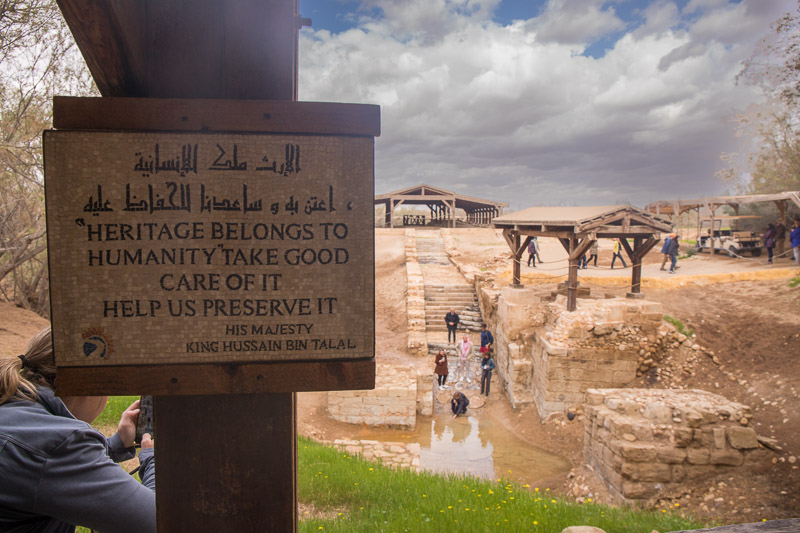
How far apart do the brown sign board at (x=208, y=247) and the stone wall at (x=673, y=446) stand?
7228mm

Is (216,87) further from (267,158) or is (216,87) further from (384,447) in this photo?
(384,447)

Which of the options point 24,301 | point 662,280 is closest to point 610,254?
point 662,280

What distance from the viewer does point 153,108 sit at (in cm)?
129

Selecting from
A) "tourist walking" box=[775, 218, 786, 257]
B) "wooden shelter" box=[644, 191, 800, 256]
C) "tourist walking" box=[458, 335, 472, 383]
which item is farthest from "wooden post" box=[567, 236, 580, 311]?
"tourist walking" box=[775, 218, 786, 257]

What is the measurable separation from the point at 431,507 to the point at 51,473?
10.9 feet

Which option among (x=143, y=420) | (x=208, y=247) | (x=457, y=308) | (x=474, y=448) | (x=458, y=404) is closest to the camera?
(x=208, y=247)

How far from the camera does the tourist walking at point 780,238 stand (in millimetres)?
17406

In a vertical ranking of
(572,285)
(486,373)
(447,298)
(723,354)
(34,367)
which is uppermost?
(34,367)

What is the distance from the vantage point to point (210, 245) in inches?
52.4

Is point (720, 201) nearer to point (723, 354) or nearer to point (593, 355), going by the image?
point (723, 354)

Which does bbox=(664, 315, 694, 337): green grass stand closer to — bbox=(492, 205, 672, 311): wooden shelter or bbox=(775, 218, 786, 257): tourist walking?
bbox=(492, 205, 672, 311): wooden shelter

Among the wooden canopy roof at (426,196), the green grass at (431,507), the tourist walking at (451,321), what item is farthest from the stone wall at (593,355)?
the wooden canopy roof at (426,196)

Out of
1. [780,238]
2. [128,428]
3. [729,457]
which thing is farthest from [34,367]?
[780,238]

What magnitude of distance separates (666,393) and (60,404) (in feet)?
29.6
